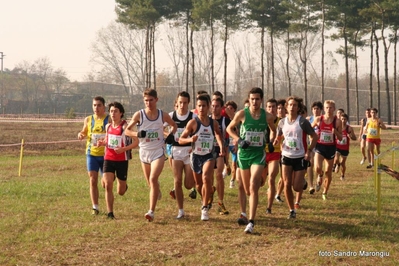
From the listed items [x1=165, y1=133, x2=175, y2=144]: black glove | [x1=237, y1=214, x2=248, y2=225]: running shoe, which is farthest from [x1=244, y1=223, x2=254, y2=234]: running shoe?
[x1=165, y1=133, x2=175, y2=144]: black glove

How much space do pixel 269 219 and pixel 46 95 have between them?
337 ft

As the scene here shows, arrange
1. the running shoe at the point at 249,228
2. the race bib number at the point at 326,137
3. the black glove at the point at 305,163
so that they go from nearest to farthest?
the running shoe at the point at 249,228, the black glove at the point at 305,163, the race bib number at the point at 326,137

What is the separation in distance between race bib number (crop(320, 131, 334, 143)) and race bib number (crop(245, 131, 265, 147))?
4.28m

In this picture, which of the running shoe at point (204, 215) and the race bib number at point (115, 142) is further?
the race bib number at point (115, 142)

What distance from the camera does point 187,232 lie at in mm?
8781

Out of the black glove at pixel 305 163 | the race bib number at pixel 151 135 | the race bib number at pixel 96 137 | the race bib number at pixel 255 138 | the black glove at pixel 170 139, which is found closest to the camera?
the race bib number at pixel 255 138

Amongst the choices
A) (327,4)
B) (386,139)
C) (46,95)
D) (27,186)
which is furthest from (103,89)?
(27,186)

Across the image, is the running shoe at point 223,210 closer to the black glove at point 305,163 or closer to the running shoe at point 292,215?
the running shoe at point 292,215

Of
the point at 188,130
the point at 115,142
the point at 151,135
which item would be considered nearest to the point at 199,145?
the point at 188,130

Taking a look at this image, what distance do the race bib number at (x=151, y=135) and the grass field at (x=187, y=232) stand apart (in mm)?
1312

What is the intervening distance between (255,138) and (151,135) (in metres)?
1.69

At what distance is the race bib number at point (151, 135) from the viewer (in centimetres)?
963

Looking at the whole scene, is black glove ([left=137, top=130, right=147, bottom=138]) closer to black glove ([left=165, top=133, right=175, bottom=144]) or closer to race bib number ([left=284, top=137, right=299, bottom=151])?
black glove ([left=165, top=133, right=175, bottom=144])

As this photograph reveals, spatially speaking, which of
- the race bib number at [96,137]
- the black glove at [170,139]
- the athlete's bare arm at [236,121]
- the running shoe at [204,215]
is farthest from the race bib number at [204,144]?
the race bib number at [96,137]
